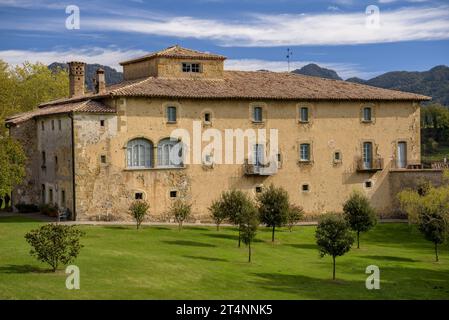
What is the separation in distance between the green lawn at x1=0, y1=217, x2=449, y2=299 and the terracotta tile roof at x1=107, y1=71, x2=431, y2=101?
28.3 feet

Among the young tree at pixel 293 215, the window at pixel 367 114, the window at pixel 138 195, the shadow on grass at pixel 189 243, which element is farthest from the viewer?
the window at pixel 367 114

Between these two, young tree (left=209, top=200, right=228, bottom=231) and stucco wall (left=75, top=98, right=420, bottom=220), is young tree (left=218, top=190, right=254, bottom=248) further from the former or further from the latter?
stucco wall (left=75, top=98, right=420, bottom=220)

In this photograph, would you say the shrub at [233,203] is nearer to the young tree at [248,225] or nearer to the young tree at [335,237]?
the young tree at [248,225]

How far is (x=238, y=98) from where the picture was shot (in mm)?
47219

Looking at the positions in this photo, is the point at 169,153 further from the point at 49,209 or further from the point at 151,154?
the point at 49,209

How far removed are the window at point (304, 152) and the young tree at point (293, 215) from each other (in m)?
3.36

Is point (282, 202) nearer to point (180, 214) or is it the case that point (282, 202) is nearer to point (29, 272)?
point (180, 214)

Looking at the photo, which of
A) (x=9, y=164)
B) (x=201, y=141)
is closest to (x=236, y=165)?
(x=201, y=141)

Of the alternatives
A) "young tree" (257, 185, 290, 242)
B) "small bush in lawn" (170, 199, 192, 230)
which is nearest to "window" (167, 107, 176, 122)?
"small bush in lawn" (170, 199, 192, 230)

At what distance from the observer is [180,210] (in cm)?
4325

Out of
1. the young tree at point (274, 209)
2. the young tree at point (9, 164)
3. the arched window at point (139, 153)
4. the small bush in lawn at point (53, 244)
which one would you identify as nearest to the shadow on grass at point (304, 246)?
the young tree at point (274, 209)

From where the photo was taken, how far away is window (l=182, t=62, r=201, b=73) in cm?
4878

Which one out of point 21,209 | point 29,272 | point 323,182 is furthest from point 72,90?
point 29,272

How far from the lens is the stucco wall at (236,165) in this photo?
43844 millimetres
